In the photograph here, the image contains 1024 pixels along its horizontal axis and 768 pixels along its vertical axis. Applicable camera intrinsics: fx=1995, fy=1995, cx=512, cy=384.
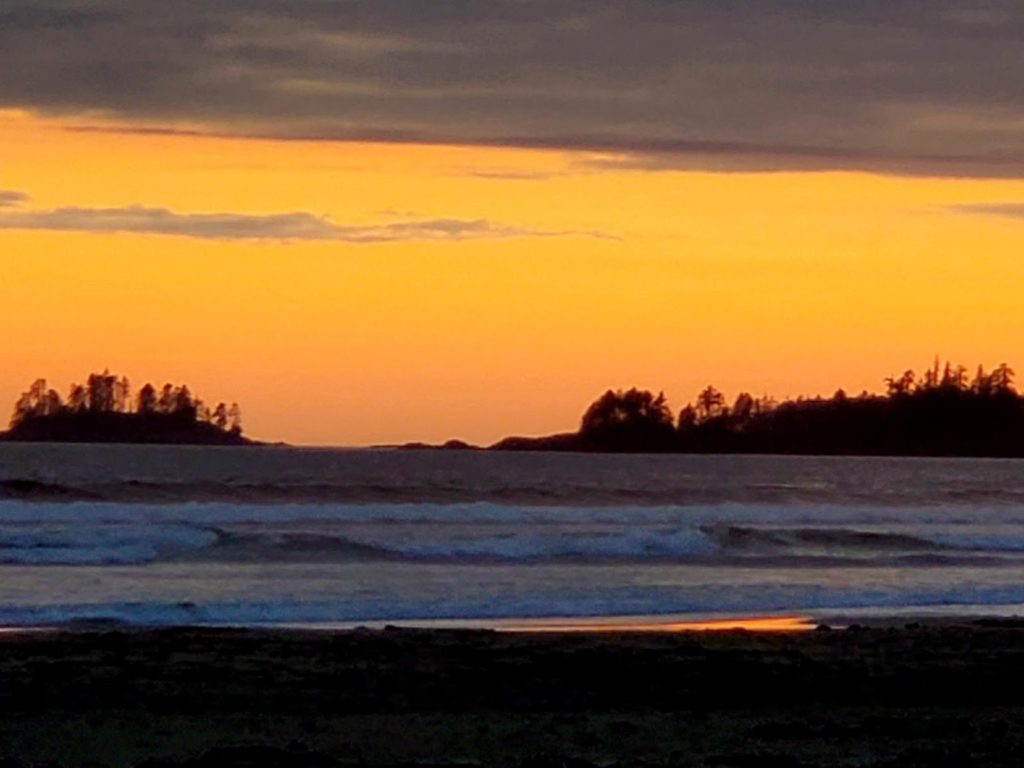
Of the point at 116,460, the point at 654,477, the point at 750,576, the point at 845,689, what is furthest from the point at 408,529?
the point at 116,460

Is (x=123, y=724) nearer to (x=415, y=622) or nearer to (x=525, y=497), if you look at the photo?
(x=415, y=622)

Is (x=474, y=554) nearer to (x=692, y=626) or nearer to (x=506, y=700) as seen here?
(x=692, y=626)

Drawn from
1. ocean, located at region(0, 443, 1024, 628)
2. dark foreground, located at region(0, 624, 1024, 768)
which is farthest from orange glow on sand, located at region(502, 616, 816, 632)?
dark foreground, located at region(0, 624, 1024, 768)

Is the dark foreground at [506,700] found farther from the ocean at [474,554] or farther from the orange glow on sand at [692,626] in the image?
the ocean at [474,554]

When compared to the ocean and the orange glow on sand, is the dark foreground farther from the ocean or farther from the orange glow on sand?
the ocean

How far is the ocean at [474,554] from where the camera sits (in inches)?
949

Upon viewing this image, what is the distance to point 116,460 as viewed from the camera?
93812mm

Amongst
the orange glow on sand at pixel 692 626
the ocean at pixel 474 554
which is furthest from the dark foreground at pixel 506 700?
the ocean at pixel 474 554

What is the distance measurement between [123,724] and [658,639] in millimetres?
7156

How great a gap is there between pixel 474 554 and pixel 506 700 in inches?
873

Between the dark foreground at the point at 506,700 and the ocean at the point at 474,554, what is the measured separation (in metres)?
4.89

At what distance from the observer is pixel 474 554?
35.9 meters

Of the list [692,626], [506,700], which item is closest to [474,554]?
[692,626]

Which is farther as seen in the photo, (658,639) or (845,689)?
(658,639)
